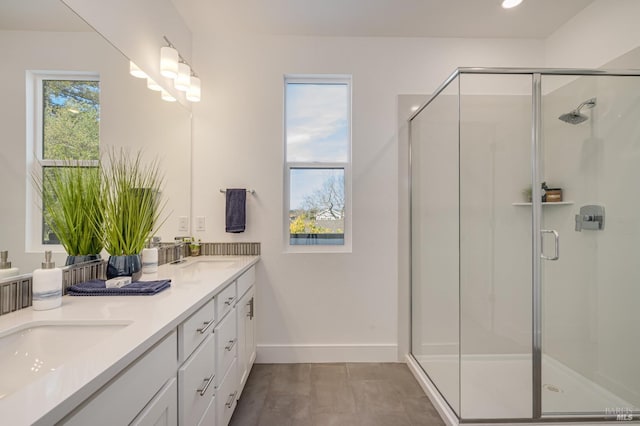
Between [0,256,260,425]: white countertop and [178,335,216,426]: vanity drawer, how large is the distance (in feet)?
0.68

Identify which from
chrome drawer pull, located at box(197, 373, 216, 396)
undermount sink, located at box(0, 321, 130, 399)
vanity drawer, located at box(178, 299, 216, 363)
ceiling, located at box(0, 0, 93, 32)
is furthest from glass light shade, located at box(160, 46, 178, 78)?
chrome drawer pull, located at box(197, 373, 216, 396)

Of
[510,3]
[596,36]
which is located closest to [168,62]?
[510,3]

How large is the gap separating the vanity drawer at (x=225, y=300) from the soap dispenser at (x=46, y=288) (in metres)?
0.61

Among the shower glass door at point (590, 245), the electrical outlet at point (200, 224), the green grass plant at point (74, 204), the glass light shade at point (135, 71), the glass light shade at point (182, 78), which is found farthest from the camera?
the electrical outlet at point (200, 224)

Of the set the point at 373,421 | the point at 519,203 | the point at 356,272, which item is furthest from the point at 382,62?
the point at 373,421

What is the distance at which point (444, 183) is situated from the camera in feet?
6.72

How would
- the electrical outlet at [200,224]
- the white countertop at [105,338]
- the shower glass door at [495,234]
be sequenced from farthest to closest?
1. the electrical outlet at [200,224]
2. the shower glass door at [495,234]
3. the white countertop at [105,338]

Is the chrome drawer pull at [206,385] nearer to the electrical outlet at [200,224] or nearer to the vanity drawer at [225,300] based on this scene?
the vanity drawer at [225,300]

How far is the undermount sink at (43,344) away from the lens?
0.85 metres

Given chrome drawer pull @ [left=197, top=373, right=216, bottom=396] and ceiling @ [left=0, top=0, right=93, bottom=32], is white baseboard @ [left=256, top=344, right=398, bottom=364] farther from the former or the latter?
ceiling @ [left=0, top=0, right=93, bottom=32]

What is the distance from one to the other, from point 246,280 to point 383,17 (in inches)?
88.5

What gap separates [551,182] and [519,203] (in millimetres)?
283

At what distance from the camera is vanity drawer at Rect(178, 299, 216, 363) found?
1.09m

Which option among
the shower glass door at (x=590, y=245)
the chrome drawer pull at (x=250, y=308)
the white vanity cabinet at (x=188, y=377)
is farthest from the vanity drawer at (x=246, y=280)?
the shower glass door at (x=590, y=245)
